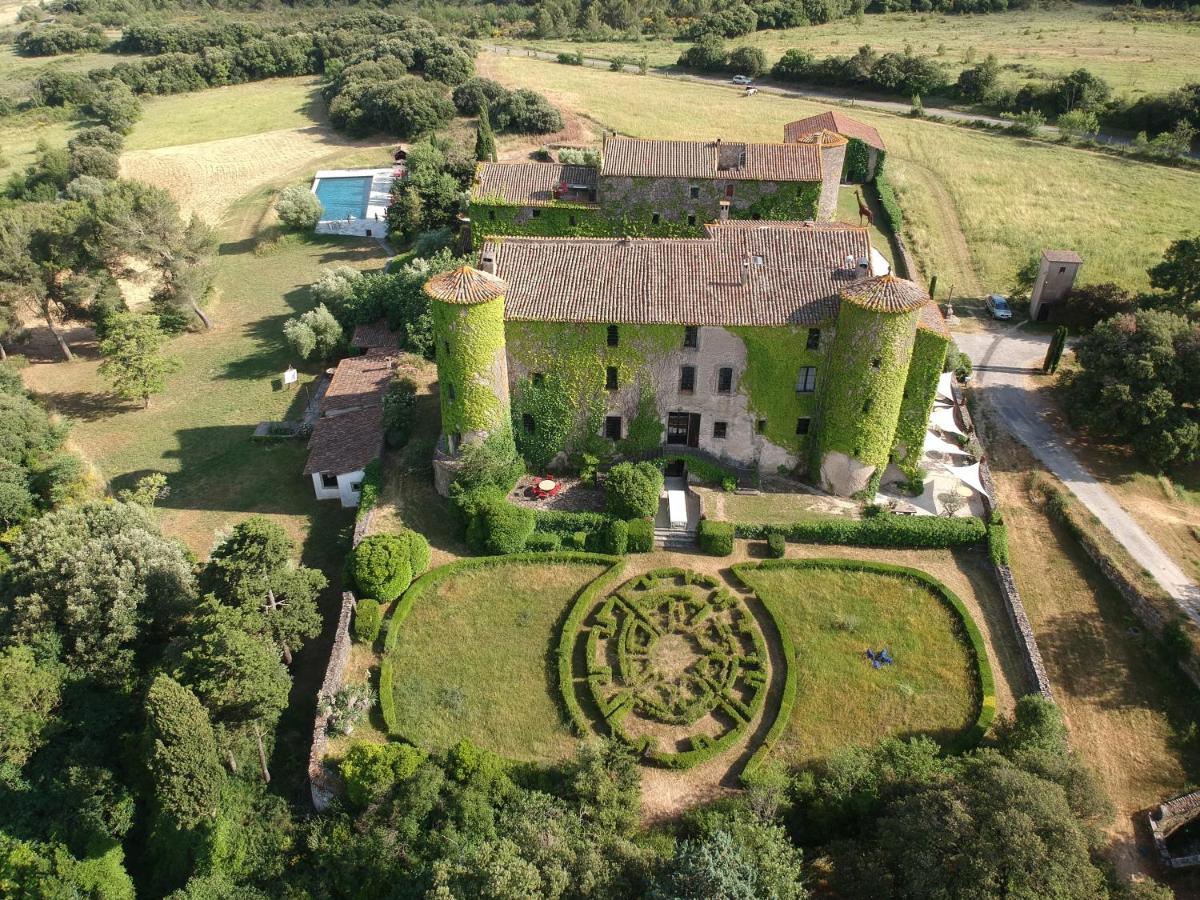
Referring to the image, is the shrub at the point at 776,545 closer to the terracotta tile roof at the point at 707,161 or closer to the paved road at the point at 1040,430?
the paved road at the point at 1040,430

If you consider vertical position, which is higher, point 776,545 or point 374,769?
point 776,545

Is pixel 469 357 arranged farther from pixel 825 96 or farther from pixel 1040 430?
pixel 825 96

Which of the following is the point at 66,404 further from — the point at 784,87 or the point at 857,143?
the point at 784,87

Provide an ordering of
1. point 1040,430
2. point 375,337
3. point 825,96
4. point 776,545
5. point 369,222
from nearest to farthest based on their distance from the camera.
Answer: point 776,545 < point 1040,430 < point 375,337 < point 369,222 < point 825,96

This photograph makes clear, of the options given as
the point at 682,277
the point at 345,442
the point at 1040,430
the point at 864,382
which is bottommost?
the point at 1040,430

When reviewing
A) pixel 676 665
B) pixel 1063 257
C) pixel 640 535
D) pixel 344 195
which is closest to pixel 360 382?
pixel 640 535

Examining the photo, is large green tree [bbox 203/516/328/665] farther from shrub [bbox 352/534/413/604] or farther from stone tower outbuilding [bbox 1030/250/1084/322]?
stone tower outbuilding [bbox 1030/250/1084/322]

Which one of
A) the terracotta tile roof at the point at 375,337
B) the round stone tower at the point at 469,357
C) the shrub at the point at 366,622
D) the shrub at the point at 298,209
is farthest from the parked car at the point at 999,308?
the shrub at the point at 298,209

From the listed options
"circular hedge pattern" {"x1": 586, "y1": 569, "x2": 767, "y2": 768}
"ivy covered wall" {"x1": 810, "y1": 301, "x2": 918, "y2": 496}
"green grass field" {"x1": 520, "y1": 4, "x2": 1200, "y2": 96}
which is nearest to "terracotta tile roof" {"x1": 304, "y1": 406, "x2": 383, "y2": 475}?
"circular hedge pattern" {"x1": 586, "y1": 569, "x2": 767, "y2": 768}
